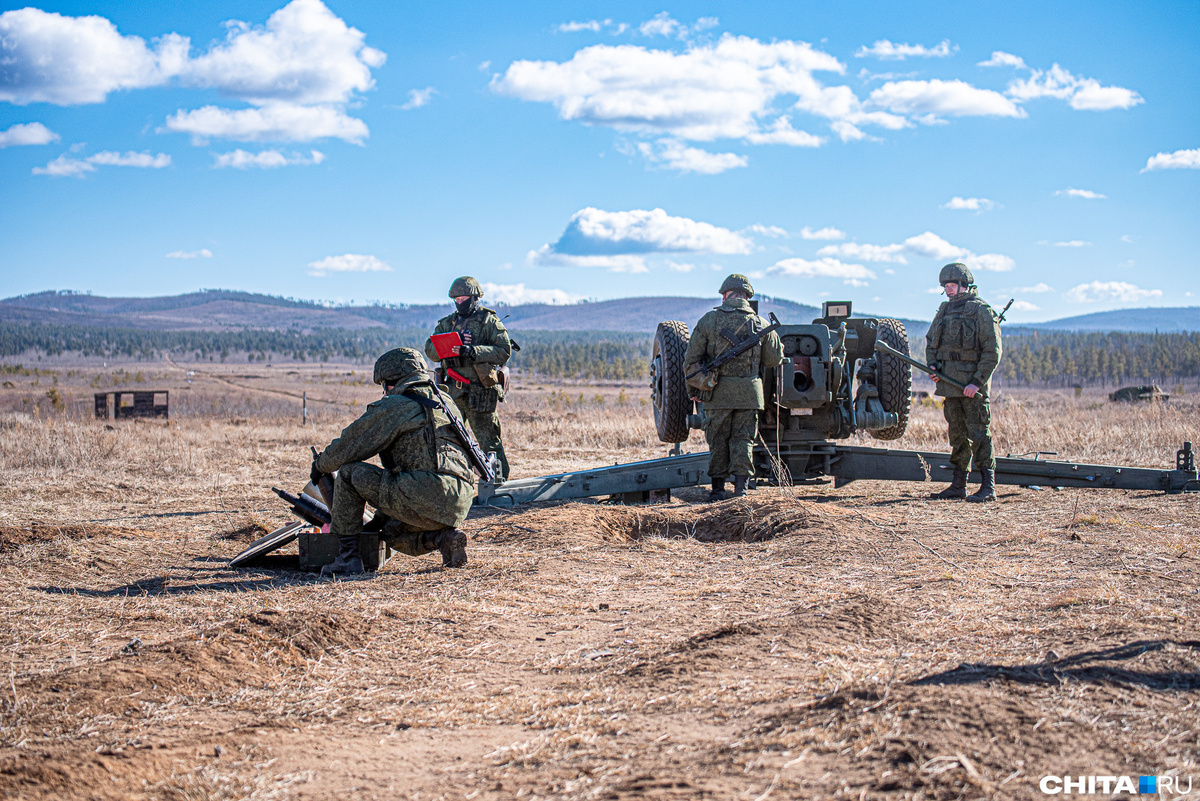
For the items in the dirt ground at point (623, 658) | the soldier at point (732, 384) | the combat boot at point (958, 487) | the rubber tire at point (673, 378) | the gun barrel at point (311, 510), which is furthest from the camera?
the rubber tire at point (673, 378)

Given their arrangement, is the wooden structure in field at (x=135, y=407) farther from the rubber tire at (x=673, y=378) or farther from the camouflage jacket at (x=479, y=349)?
the rubber tire at (x=673, y=378)

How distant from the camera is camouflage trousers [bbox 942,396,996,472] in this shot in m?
9.57

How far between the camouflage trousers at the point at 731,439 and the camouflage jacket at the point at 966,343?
2.00m

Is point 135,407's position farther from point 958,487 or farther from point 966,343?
point 966,343

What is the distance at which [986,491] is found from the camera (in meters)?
9.54

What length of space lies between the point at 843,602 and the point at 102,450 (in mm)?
11505

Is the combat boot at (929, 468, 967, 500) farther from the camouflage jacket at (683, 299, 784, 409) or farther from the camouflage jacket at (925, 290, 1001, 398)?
the camouflage jacket at (683, 299, 784, 409)

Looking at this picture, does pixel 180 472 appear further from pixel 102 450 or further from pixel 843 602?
pixel 843 602

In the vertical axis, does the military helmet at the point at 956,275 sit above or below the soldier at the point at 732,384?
above

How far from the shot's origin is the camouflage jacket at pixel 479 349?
9.60 m

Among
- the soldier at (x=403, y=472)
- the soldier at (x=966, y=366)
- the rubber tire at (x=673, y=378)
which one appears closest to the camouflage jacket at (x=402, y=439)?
the soldier at (x=403, y=472)

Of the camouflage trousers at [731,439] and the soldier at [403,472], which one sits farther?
the camouflage trousers at [731,439]

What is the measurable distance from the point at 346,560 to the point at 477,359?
3.43 m

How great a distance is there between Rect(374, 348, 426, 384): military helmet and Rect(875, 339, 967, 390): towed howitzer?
5.34 meters
